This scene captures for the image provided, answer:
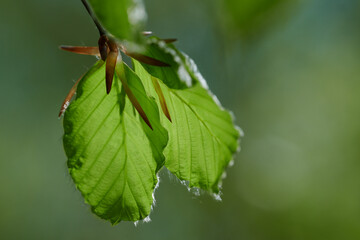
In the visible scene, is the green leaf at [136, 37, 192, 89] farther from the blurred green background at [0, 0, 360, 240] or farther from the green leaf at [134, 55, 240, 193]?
the blurred green background at [0, 0, 360, 240]

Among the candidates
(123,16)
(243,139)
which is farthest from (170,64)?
(243,139)

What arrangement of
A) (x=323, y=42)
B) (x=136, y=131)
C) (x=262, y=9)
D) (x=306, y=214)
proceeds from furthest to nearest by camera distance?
(x=323, y=42) → (x=306, y=214) → (x=136, y=131) → (x=262, y=9)

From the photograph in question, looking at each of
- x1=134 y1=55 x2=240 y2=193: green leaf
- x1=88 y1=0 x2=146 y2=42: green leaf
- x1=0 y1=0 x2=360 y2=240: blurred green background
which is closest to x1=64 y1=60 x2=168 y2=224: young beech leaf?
x1=134 y1=55 x2=240 y2=193: green leaf

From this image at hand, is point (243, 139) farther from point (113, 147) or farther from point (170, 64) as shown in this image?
point (170, 64)

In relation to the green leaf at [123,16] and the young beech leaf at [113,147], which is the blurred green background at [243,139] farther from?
the green leaf at [123,16]

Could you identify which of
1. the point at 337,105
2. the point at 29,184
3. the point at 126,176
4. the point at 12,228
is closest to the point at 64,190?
the point at 29,184

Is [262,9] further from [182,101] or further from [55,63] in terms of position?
[55,63]
